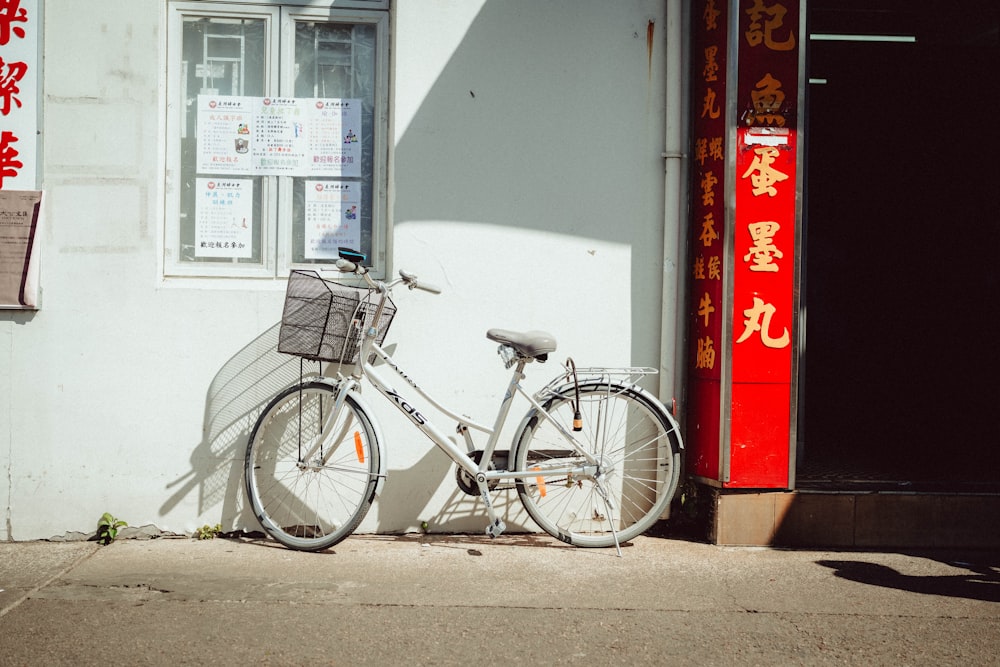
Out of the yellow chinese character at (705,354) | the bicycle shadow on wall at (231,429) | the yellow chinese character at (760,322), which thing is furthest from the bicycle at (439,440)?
the yellow chinese character at (760,322)

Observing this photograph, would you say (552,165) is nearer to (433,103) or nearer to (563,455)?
(433,103)

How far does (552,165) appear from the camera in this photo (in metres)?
5.74

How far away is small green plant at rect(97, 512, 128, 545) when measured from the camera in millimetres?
5453

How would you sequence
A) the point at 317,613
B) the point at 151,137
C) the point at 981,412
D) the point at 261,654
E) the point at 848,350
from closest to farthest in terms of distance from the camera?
the point at 261,654 → the point at 317,613 → the point at 151,137 → the point at 981,412 → the point at 848,350

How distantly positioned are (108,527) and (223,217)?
6.48ft

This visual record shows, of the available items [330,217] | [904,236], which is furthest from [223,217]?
[904,236]

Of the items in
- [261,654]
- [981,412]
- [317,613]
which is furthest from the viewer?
[981,412]

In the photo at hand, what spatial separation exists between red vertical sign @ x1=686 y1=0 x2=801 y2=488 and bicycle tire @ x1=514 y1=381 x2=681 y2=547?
1.21 ft

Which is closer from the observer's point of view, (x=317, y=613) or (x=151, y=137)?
(x=317, y=613)

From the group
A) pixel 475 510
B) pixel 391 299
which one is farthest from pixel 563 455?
pixel 391 299

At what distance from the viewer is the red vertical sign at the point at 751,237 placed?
536 cm

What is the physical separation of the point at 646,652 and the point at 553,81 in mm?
3455

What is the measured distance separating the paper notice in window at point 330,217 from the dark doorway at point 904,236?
12.5ft

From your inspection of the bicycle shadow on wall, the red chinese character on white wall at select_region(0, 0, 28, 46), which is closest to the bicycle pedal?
the bicycle shadow on wall
